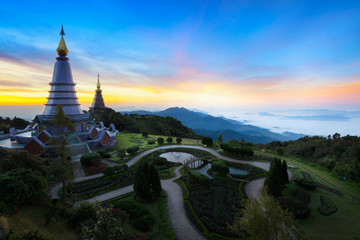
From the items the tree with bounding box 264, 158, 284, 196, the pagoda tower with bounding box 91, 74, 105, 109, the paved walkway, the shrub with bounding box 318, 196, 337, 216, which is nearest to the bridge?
the paved walkway

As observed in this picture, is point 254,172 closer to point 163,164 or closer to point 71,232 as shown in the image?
point 163,164

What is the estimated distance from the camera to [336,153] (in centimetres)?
3428

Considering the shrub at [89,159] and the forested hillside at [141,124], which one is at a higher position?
the forested hillside at [141,124]

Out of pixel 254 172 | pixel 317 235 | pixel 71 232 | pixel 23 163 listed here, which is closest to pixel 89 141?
pixel 23 163

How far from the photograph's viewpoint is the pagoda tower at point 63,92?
33.8 metres

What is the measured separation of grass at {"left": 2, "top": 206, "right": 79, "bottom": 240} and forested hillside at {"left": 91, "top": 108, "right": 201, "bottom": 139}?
49.4 m

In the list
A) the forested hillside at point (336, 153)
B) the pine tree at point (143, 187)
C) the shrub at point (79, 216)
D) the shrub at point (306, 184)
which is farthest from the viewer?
the forested hillside at point (336, 153)

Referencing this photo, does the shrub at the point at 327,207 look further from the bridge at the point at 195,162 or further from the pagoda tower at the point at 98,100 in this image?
the pagoda tower at the point at 98,100

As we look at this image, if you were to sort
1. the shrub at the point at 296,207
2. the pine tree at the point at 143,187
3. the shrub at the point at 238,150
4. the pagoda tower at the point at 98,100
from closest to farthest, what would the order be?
the shrub at the point at 296,207, the pine tree at the point at 143,187, the shrub at the point at 238,150, the pagoda tower at the point at 98,100

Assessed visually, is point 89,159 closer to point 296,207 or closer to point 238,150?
point 238,150

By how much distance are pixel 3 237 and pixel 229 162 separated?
1172 inches

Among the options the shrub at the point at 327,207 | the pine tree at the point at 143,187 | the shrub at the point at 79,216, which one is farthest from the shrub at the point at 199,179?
the shrub at the point at 79,216

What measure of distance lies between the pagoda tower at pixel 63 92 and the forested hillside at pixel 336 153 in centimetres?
4771

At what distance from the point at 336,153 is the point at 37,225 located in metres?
50.6
